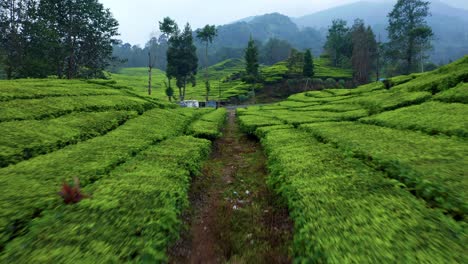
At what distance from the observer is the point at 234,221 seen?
7.25 m

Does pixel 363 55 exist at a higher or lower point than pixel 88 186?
higher

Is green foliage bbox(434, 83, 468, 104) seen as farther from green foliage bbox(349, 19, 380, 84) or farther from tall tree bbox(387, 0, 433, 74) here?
green foliage bbox(349, 19, 380, 84)

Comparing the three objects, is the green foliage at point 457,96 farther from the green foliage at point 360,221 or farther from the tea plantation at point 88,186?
the tea plantation at point 88,186

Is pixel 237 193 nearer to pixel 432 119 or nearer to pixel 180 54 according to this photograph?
pixel 432 119

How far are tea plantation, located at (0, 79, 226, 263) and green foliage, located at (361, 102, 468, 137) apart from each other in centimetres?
929

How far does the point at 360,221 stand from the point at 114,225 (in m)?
4.57

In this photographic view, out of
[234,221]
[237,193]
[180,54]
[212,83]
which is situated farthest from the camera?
[212,83]

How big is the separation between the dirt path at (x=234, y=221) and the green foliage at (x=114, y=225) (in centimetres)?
97

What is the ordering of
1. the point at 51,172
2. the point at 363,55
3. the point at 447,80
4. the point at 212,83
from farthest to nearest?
the point at 212,83 → the point at 363,55 → the point at 447,80 → the point at 51,172

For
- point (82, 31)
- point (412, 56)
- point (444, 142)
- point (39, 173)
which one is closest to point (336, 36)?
point (412, 56)

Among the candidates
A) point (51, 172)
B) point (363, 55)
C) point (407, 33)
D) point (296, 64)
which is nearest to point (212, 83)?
point (296, 64)

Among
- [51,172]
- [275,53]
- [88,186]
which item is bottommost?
[88,186]

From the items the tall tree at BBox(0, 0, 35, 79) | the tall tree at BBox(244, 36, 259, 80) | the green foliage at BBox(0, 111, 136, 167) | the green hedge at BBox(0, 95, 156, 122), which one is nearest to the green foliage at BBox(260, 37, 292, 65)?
the tall tree at BBox(244, 36, 259, 80)

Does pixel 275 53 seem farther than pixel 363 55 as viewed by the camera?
Yes
